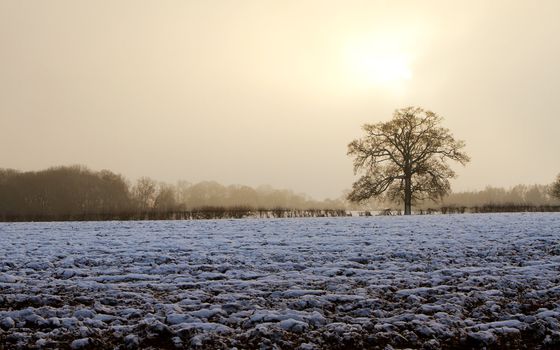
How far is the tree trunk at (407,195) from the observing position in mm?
49781

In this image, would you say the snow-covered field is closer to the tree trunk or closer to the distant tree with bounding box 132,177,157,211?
the tree trunk

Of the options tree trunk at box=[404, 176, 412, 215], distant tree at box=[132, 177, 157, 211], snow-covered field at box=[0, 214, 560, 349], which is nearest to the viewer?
snow-covered field at box=[0, 214, 560, 349]

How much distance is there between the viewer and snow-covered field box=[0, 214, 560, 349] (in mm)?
7242

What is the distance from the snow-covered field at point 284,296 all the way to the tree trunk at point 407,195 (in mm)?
33964

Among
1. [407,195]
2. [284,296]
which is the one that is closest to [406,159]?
[407,195]

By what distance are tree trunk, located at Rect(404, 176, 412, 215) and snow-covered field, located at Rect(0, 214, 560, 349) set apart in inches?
1337

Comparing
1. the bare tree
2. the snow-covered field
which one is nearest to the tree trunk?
the bare tree

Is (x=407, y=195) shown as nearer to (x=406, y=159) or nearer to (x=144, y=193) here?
(x=406, y=159)

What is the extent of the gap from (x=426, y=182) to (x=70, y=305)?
4682cm

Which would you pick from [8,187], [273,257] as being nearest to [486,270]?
[273,257]

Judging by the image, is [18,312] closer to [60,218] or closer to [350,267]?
[350,267]

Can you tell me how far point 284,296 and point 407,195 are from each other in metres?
43.2

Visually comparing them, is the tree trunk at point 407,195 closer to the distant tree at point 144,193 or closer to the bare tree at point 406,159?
the bare tree at point 406,159

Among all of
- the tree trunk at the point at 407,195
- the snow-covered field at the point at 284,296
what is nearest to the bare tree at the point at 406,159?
the tree trunk at the point at 407,195
